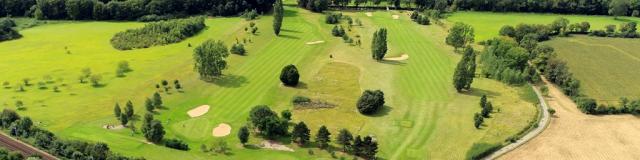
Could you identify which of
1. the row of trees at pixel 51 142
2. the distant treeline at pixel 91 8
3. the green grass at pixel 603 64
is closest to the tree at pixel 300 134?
the row of trees at pixel 51 142

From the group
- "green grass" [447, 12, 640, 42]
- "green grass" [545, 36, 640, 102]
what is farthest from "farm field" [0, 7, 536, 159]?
"green grass" [447, 12, 640, 42]

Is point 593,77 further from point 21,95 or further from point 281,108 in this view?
point 21,95

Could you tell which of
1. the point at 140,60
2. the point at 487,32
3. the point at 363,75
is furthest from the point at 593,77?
the point at 140,60

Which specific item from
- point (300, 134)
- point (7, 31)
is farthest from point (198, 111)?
point (7, 31)

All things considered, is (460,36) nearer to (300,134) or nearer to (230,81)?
(230,81)

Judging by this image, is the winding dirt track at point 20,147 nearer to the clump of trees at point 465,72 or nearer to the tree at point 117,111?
the tree at point 117,111
